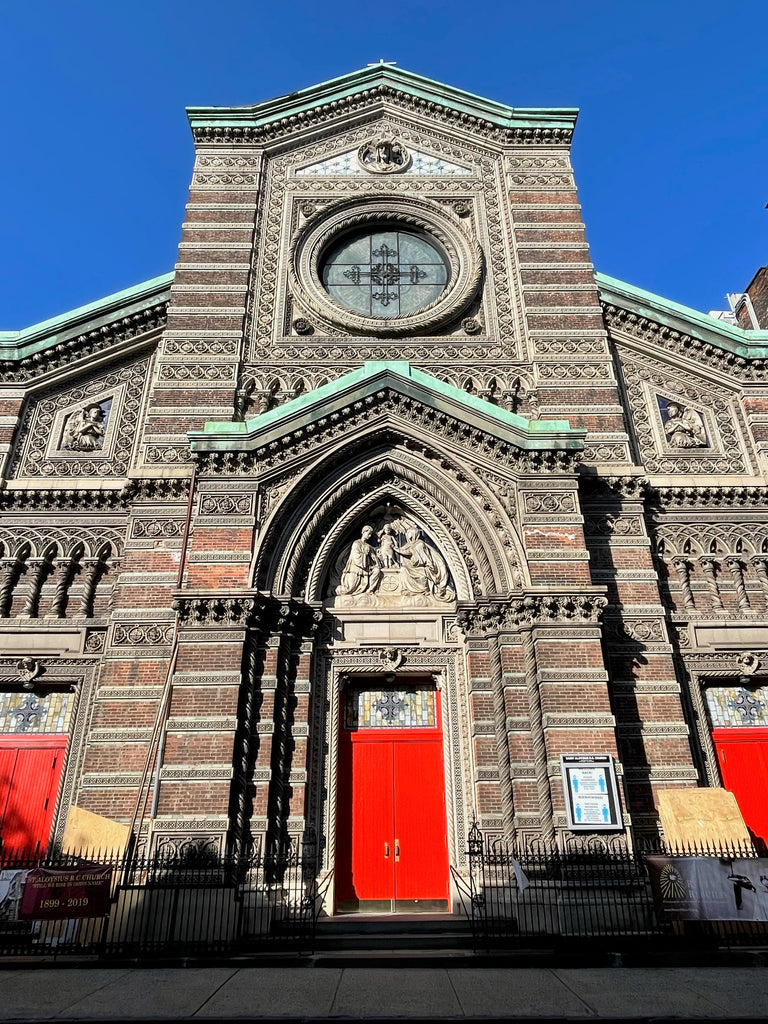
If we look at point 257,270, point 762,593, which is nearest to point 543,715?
point 762,593

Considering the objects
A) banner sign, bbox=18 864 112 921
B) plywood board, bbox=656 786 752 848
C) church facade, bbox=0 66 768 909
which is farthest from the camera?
church facade, bbox=0 66 768 909

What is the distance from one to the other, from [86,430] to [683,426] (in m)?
13.7

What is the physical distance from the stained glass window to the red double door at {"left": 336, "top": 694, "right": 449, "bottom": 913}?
34.5 feet

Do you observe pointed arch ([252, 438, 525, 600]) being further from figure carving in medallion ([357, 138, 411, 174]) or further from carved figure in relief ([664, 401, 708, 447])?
figure carving in medallion ([357, 138, 411, 174])

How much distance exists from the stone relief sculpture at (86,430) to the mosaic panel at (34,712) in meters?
5.45

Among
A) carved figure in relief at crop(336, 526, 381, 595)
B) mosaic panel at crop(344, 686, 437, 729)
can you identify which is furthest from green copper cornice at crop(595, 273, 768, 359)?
mosaic panel at crop(344, 686, 437, 729)

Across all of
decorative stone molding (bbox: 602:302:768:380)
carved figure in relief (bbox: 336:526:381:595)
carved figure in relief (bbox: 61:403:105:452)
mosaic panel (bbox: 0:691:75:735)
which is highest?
decorative stone molding (bbox: 602:302:768:380)

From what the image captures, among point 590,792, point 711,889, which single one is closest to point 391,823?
point 590,792

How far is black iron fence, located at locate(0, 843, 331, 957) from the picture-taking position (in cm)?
977

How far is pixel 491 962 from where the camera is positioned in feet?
29.9

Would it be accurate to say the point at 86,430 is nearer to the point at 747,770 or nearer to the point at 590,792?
the point at 590,792

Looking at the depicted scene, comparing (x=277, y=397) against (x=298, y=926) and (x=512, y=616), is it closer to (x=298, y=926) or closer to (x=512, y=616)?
(x=512, y=616)

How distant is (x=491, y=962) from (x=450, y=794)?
4.44m

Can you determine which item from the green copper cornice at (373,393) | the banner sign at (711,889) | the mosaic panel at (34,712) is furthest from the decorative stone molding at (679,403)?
the mosaic panel at (34,712)
